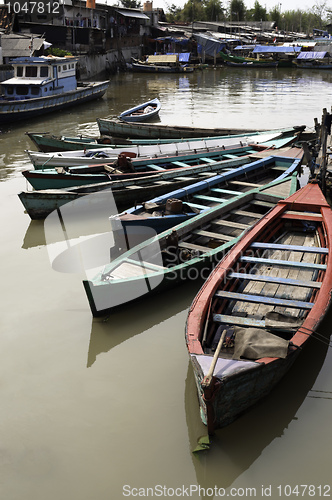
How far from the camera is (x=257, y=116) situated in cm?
2341

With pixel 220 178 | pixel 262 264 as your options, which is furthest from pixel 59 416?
pixel 220 178

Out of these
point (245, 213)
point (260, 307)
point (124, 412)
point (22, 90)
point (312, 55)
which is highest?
point (312, 55)

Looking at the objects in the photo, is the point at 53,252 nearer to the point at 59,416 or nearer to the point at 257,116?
the point at 59,416

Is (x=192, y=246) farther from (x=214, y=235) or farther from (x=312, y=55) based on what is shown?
(x=312, y=55)

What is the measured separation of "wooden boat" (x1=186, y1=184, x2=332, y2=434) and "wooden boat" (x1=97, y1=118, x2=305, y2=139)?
24.7 feet

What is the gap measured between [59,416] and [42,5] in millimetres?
39050

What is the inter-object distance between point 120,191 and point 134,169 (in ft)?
4.41

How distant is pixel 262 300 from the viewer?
20.0 ft

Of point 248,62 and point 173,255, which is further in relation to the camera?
point 248,62

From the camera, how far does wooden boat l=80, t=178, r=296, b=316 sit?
681 centimetres

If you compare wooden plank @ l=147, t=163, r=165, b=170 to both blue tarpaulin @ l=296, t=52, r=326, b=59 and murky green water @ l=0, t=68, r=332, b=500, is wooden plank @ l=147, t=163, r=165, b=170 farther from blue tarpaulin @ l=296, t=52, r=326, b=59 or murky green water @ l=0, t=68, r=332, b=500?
blue tarpaulin @ l=296, t=52, r=326, b=59

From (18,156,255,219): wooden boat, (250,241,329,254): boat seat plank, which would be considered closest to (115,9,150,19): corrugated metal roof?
(18,156,255,219): wooden boat

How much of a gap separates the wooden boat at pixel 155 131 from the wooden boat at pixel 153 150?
1.76 m

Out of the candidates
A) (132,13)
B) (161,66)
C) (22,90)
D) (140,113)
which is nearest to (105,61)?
(161,66)
